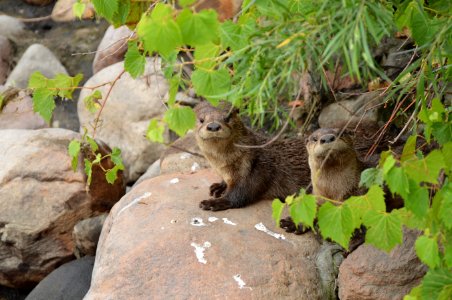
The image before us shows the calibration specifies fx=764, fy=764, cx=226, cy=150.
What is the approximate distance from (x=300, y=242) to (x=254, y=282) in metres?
0.43

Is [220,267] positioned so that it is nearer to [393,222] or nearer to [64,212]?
[393,222]

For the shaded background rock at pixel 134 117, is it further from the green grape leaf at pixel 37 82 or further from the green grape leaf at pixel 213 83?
the green grape leaf at pixel 213 83

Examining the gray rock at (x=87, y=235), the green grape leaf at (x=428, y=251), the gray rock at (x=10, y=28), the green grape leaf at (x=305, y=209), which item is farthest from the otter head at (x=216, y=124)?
the gray rock at (x=10, y=28)

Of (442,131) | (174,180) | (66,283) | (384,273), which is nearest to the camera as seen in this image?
(442,131)

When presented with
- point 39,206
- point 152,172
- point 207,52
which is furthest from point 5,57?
point 207,52

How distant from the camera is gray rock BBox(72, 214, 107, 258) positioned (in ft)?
16.3

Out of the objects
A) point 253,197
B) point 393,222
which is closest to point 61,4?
point 253,197

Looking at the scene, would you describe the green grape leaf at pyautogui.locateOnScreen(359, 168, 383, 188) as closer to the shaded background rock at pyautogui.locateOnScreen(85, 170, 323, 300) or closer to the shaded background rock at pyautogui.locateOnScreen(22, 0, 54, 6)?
the shaded background rock at pyautogui.locateOnScreen(85, 170, 323, 300)

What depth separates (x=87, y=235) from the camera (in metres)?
4.96

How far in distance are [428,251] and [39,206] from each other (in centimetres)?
331

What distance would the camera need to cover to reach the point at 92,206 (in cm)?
514

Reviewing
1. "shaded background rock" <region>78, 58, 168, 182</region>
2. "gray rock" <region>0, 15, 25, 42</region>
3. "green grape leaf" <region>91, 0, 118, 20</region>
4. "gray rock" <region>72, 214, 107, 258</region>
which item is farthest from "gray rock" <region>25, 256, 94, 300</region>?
"gray rock" <region>0, 15, 25, 42</region>

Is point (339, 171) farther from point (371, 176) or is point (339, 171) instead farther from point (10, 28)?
point (10, 28)

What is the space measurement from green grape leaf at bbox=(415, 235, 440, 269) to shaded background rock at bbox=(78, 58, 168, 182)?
12.5ft
